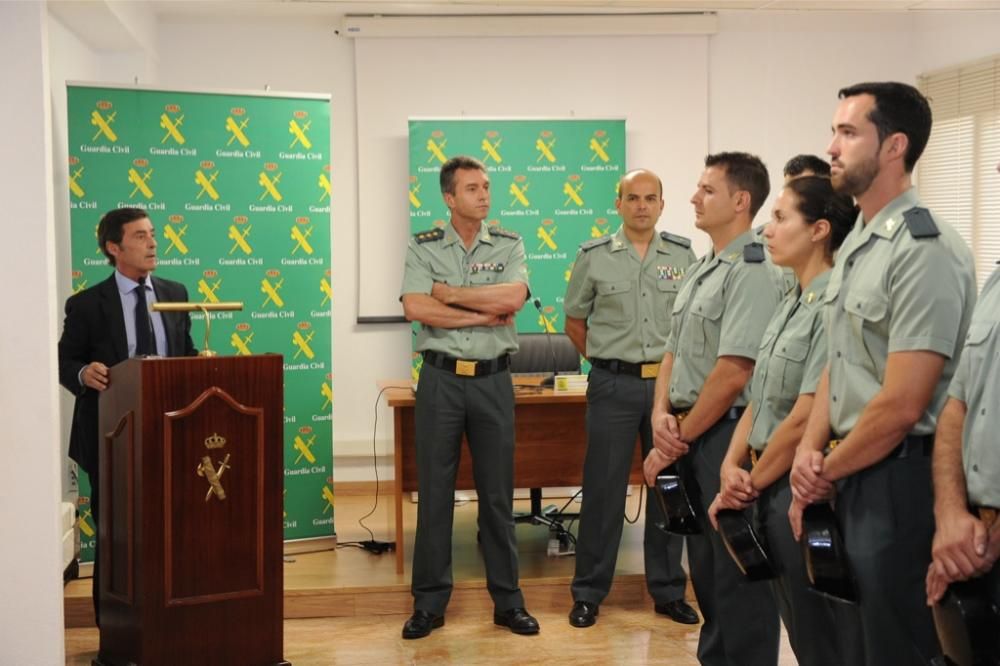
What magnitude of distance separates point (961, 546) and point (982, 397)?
0.90ft

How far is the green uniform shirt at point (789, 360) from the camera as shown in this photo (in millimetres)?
2570

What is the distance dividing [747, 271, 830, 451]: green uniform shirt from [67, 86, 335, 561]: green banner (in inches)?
120

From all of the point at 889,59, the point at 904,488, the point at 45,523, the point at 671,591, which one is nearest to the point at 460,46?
the point at 889,59

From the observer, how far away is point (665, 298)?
433 cm

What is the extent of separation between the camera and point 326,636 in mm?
4211

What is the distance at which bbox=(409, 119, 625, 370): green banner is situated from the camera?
6543 mm

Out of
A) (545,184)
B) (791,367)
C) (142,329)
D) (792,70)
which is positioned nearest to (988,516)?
(791,367)

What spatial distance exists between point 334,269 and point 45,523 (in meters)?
3.39

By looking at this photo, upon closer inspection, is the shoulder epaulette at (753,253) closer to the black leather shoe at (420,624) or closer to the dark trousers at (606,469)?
the dark trousers at (606,469)

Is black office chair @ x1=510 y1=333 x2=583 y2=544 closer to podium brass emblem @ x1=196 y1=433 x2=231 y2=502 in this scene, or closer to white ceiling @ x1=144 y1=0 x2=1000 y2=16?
white ceiling @ x1=144 y1=0 x2=1000 y2=16

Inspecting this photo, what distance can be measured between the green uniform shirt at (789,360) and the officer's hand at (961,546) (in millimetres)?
561

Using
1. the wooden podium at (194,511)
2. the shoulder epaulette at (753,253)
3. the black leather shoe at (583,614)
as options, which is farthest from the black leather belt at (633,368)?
the wooden podium at (194,511)

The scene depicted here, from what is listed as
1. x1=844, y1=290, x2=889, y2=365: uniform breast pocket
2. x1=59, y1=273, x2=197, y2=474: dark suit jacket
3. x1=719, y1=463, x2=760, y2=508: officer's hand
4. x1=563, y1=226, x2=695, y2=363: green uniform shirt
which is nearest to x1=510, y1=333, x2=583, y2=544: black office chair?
x1=563, y1=226, x2=695, y2=363: green uniform shirt

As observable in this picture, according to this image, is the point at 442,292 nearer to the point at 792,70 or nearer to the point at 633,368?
the point at 633,368
